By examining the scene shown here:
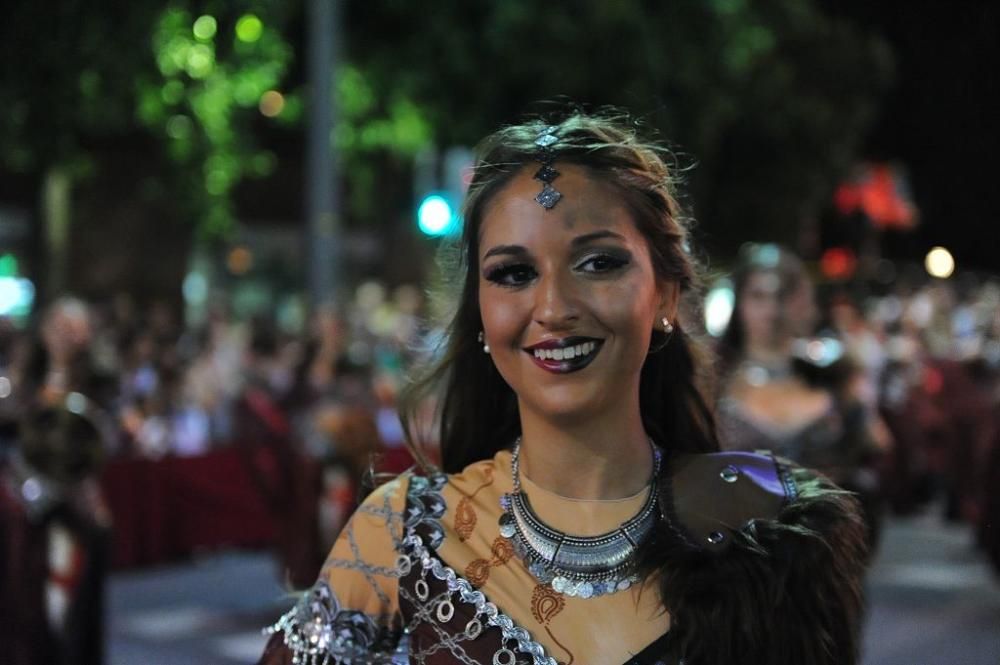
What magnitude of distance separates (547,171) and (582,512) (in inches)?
20.7

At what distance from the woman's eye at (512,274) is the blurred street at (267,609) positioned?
507cm

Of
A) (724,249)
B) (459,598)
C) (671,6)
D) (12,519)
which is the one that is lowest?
(724,249)

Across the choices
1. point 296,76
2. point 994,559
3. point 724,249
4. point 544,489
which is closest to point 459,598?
point 544,489

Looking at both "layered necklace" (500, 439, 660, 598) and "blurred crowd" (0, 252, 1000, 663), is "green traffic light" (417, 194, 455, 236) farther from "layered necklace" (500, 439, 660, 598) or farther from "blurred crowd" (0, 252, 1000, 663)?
"layered necklace" (500, 439, 660, 598)

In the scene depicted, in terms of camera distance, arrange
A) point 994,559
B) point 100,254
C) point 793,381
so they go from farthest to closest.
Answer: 1. point 100,254
2. point 994,559
3. point 793,381

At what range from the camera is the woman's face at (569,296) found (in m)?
2.29

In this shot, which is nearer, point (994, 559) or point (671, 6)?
point (994, 559)

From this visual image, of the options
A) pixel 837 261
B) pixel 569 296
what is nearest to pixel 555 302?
pixel 569 296

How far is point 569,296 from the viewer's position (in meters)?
2.28

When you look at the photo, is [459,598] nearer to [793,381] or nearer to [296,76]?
[793,381]

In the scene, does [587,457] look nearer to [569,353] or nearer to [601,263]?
[569,353]

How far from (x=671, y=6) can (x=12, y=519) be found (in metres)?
12.4

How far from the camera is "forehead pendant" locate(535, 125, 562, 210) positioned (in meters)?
2.33

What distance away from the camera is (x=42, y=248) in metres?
19.4
